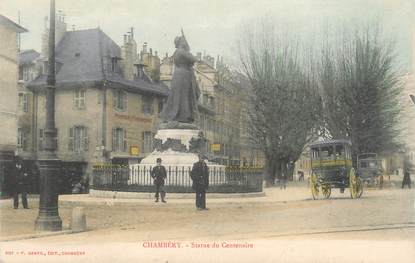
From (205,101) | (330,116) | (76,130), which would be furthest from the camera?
(205,101)

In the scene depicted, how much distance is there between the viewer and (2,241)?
12.9 m

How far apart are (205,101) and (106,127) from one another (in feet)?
38.3

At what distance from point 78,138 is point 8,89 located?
451 cm

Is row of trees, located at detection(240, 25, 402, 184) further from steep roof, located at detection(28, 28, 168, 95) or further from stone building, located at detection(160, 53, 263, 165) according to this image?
steep roof, located at detection(28, 28, 168, 95)

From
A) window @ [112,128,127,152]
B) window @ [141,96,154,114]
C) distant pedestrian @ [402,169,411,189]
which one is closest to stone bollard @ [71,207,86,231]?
Result: distant pedestrian @ [402,169,411,189]

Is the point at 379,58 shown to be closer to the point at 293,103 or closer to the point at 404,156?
the point at 404,156

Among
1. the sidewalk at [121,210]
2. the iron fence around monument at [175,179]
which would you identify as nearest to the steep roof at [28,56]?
the sidewalk at [121,210]

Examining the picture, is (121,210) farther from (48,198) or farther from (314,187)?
(314,187)

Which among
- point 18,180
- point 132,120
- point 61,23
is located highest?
point 61,23

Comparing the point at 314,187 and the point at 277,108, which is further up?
the point at 277,108

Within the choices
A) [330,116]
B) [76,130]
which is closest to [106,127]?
[76,130]

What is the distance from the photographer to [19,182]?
18297 mm

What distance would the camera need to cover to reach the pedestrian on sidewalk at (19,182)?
17.8 m


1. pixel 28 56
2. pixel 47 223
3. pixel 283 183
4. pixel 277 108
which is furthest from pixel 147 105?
pixel 47 223
